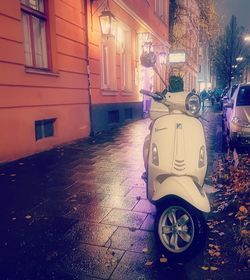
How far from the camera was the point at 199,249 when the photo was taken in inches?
109

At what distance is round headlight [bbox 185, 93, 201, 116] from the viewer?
315 centimetres

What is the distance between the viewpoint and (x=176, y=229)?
9.50 ft

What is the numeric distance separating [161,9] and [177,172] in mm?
21410

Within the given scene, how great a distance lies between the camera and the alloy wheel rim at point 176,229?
2844mm

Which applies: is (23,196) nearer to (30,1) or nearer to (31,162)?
(31,162)

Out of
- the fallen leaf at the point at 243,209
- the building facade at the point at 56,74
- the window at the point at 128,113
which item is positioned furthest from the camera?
the window at the point at 128,113

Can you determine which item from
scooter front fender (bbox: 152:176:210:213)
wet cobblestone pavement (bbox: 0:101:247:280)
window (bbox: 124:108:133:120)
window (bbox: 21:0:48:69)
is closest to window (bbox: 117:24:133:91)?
window (bbox: 124:108:133:120)

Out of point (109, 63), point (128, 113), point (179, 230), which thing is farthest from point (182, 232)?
point (128, 113)

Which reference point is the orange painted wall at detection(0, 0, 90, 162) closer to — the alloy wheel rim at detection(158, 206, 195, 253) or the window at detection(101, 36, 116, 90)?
the window at detection(101, 36, 116, 90)

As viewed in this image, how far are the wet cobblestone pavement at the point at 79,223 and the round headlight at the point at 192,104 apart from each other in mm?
1403

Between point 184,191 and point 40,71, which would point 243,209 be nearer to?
point 184,191

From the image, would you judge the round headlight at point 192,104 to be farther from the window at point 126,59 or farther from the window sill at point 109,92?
the window at point 126,59

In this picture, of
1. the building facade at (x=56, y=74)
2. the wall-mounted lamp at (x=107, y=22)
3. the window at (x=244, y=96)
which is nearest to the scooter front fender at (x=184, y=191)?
the building facade at (x=56, y=74)

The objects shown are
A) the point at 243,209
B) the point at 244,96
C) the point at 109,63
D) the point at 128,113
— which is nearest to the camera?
the point at 243,209
